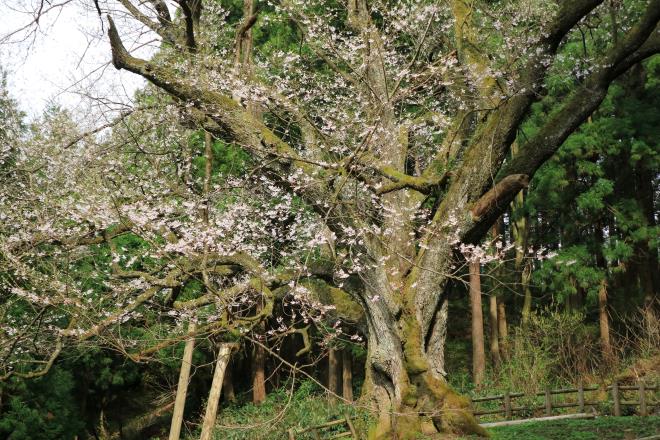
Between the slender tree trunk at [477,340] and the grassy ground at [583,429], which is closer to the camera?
the grassy ground at [583,429]

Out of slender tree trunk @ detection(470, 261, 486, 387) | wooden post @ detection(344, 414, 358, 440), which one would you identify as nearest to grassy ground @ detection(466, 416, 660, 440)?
wooden post @ detection(344, 414, 358, 440)

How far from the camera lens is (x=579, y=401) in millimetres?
10055

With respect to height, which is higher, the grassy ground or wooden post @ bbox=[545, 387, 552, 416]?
wooden post @ bbox=[545, 387, 552, 416]

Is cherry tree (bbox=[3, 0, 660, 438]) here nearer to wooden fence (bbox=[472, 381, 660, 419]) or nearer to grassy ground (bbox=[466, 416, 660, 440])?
grassy ground (bbox=[466, 416, 660, 440])

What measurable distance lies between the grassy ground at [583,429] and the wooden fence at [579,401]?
82cm

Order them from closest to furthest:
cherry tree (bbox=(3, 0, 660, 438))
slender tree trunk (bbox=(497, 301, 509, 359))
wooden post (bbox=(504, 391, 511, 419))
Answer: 1. cherry tree (bbox=(3, 0, 660, 438))
2. wooden post (bbox=(504, 391, 511, 419))
3. slender tree trunk (bbox=(497, 301, 509, 359))

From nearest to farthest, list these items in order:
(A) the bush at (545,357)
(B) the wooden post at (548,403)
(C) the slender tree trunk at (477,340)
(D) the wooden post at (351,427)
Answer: (D) the wooden post at (351,427) < (B) the wooden post at (548,403) < (A) the bush at (545,357) < (C) the slender tree trunk at (477,340)

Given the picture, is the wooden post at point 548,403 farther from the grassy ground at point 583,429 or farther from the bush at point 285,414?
the bush at point 285,414

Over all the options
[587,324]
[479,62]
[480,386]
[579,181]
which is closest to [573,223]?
[579,181]

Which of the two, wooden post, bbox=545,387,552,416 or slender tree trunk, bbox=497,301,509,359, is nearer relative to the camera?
wooden post, bbox=545,387,552,416

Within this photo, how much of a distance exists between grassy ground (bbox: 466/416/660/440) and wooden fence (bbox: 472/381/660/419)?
32.3 inches

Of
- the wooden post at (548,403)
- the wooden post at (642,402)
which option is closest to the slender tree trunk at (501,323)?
the wooden post at (548,403)

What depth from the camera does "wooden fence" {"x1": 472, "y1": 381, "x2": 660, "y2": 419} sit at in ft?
30.7

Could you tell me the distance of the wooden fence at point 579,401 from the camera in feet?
30.7
